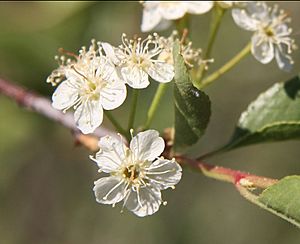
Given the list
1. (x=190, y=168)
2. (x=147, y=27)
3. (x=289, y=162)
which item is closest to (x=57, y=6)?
(x=147, y=27)

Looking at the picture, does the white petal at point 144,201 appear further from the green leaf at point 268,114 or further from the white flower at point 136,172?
the green leaf at point 268,114

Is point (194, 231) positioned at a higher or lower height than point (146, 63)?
lower

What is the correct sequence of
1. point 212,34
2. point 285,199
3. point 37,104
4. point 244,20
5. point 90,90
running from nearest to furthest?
point 285,199 → point 90,90 → point 212,34 → point 244,20 → point 37,104

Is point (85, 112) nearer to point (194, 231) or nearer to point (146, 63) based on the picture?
point (146, 63)

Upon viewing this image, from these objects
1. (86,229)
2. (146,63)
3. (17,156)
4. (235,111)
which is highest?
(146,63)

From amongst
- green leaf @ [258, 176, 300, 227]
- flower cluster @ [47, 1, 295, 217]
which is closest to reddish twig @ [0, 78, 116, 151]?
flower cluster @ [47, 1, 295, 217]

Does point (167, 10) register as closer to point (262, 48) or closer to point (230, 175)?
point (262, 48)

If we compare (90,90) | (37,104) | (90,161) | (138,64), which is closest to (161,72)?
(138,64)
